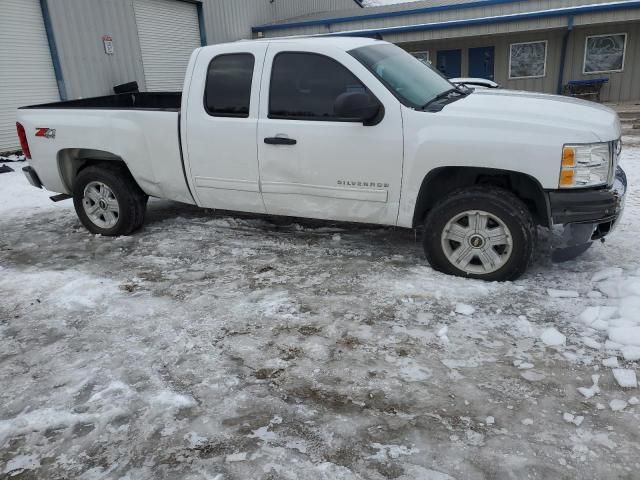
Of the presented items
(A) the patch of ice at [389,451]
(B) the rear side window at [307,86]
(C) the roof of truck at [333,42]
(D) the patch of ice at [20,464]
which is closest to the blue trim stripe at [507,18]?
(C) the roof of truck at [333,42]

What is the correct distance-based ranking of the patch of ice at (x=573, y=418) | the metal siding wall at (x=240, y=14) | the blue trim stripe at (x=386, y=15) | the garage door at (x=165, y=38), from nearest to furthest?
the patch of ice at (x=573, y=418) → the garage door at (x=165, y=38) → the blue trim stripe at (x=386, y=15) → the metal siding wall at (x=240, y=14)

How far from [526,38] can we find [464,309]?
57.6ft

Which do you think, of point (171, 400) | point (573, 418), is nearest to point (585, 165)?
point (573, 418)

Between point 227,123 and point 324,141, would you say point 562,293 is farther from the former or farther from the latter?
point 227,123

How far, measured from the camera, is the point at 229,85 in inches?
194

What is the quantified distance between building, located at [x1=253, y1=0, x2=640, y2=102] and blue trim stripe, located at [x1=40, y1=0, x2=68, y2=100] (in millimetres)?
10356

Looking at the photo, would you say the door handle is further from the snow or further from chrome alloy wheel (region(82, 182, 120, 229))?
the snow

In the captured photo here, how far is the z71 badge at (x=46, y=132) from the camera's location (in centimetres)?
576

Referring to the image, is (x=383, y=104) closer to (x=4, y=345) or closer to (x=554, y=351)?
(x=554, y=351)

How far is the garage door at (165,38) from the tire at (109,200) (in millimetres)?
10855

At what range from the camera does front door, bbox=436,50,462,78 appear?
64.1 ft

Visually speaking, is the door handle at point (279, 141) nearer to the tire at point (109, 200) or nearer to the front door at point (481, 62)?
the tire at point (109, 200)

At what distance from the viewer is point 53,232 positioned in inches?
252

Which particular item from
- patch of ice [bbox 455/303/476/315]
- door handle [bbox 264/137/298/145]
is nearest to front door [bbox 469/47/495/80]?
door handle [bbox 264/137/298/145]
